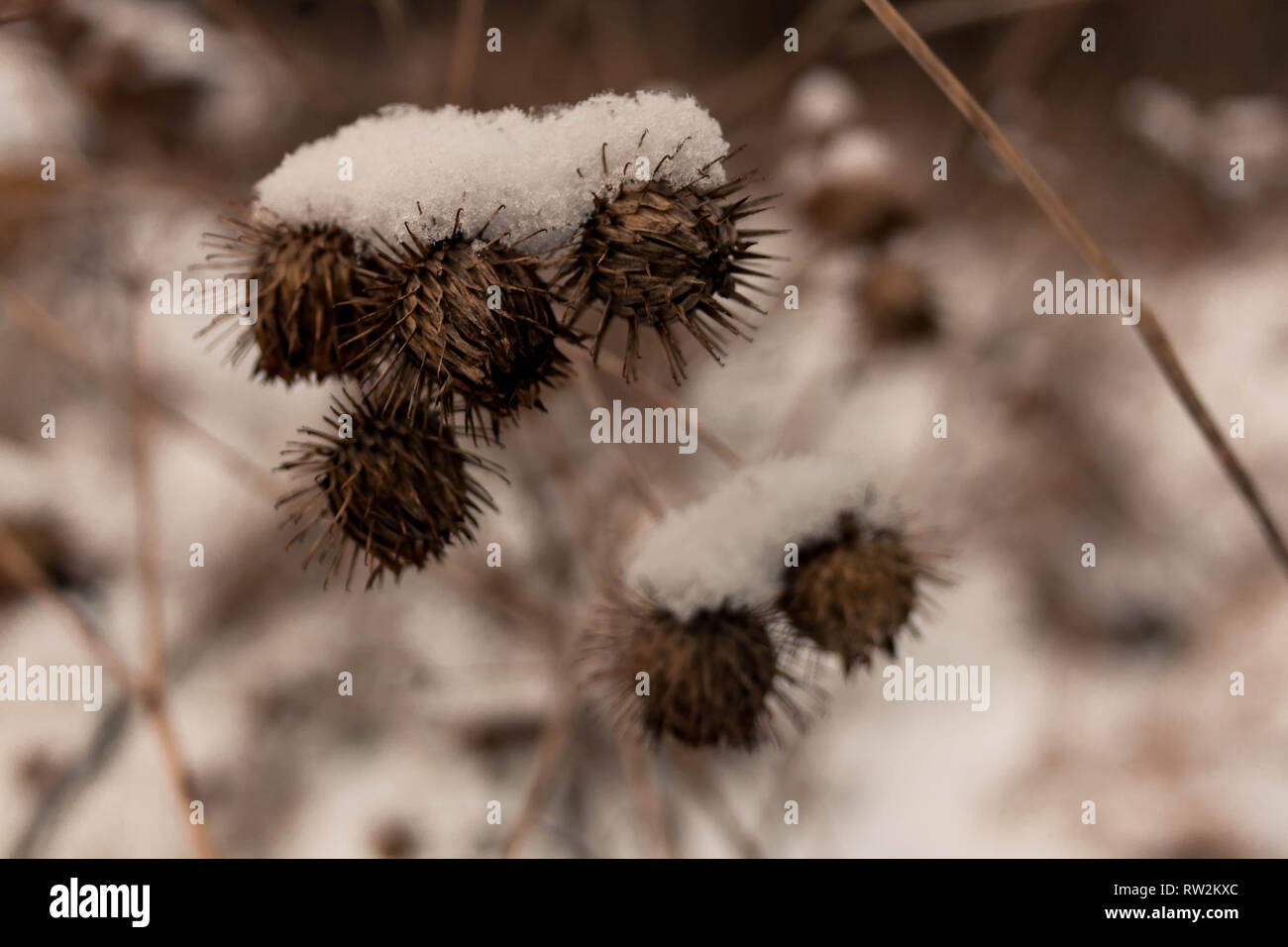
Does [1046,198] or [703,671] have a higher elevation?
[1046,198]

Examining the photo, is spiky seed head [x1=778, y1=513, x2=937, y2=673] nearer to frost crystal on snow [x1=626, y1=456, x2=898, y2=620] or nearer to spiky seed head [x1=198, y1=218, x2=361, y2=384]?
frost crystal on snow [x1=626, y1=456, x2=898, y2=620]

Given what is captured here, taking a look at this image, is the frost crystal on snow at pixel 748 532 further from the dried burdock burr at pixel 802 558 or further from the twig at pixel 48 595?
the twig at pixel 48 595

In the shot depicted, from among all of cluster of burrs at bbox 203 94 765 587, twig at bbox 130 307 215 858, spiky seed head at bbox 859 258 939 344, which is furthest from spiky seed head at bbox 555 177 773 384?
twig at bbox 130 307 215 858

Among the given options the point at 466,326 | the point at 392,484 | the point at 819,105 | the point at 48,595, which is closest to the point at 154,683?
the point at 48,595

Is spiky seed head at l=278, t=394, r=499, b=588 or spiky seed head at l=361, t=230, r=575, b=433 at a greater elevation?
spiky seed head at l=361, t=230, r=575, b=433

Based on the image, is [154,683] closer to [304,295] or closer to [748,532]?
[304,295]

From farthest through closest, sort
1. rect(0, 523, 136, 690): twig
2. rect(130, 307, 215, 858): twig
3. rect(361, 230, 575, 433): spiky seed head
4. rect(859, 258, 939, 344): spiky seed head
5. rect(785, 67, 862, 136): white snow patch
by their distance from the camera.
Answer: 1. rect(785, 67, 862, 136): white snow patch
2. rect(859, 258, 939, 344): spiky seed head
3. rect(0, 523, 136, 690): twig
4. rect(130, 307, 215, 858): twig
5. rect(361, 230, 575, 433): spiky seed head

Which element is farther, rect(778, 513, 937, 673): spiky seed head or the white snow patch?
the white snow patch
